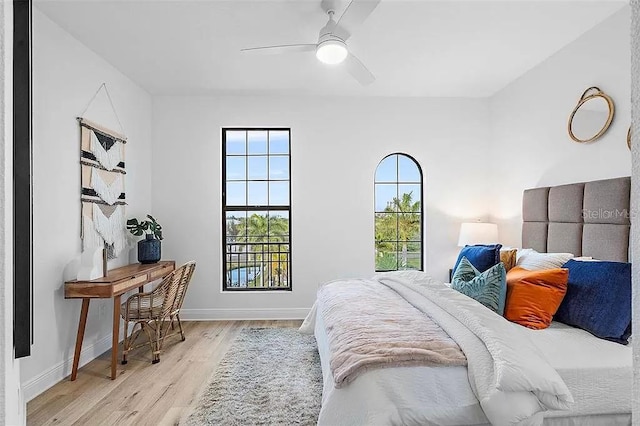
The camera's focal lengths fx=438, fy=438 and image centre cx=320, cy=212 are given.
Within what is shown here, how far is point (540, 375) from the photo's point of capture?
186cm

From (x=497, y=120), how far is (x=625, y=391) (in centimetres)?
366

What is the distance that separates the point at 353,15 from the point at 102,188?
2697 millimetres

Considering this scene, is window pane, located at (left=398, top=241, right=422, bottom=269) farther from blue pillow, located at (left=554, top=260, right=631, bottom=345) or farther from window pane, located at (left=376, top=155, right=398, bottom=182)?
blue pillow, located at (left=554, top=260, right=631, bottom=345)

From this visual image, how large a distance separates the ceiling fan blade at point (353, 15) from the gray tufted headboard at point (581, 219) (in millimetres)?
2014

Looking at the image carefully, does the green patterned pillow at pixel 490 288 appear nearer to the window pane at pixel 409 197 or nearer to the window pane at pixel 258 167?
the window pane at pixel 409 197

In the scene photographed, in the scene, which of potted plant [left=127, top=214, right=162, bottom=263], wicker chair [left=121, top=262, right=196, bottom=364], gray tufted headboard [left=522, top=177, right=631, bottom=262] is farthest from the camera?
potted plant [left=127, top=214, right=162, bottom=263]

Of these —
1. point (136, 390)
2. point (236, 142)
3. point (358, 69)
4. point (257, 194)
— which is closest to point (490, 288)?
point (358, 69)

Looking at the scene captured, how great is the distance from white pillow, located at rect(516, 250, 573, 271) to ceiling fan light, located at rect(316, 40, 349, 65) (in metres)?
1.97

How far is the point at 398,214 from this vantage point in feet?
17.8

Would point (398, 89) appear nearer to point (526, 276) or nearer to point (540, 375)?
point (526, 276)

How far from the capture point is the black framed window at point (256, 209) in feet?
17.6

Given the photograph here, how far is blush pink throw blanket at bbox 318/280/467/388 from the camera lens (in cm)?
198

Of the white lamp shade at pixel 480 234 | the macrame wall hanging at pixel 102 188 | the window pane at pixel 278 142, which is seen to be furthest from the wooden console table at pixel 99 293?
the white lamp shade at pixel 480 234

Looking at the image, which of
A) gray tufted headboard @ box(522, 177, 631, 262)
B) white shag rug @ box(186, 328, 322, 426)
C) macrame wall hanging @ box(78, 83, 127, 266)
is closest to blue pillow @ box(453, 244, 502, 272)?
gray tufted headboard @ box(522, 177, 631, 262)
